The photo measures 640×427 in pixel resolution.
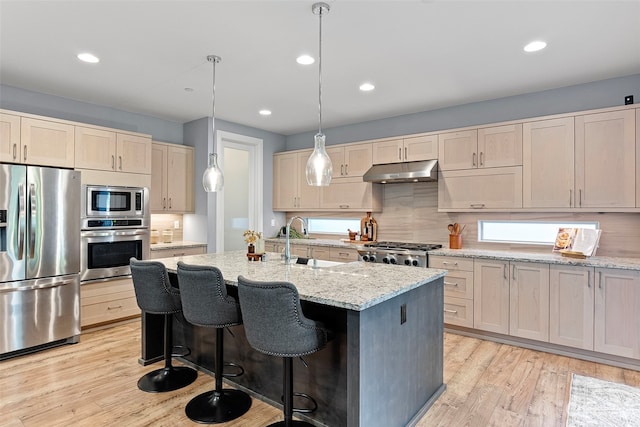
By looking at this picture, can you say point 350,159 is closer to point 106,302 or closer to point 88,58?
point 88,58

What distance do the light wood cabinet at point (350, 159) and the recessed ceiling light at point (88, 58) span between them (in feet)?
9.69

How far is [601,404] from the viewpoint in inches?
100.0

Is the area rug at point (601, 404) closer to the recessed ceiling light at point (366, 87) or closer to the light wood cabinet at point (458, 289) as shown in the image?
the light wood cabinet at point (458, 289)

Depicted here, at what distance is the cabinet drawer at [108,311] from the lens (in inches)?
157

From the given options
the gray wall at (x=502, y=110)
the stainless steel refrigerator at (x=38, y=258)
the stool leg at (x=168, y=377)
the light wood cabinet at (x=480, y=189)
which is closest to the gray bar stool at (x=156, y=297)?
the stool leg at (x=168, y=377)

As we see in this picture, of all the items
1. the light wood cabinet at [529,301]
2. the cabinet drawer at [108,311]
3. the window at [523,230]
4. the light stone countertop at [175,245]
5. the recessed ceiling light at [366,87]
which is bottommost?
the cabinet drawer at [108,311]

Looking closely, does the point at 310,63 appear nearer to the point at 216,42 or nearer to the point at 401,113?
the point at 216,42

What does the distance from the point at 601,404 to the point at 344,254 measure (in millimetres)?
2934

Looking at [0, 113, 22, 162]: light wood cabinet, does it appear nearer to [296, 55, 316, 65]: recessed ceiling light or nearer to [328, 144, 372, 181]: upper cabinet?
[296, 55, 316, 65]: recessed ceiling light

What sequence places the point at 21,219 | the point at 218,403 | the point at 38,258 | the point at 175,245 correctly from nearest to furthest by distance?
1. the point at 218,403
2. the point at 21,219
3. the point at 38,258
4. the point at 175,245

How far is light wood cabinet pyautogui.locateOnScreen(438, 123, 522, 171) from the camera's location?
3.88 meters

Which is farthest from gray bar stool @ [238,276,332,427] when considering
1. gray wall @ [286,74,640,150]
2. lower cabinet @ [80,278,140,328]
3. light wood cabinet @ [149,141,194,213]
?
gray wall @ [286,74,640,150]

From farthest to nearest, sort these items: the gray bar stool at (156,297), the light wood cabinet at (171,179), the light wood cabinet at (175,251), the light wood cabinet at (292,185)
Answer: the light wood cabinet at (292,185) → the light wood cabinet at (171,179) → the light wood cabinet at (175,251) → the gray bar stool at (156,297)

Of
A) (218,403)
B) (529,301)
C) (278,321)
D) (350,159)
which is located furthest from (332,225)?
(278,321)
